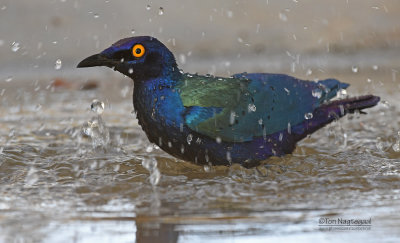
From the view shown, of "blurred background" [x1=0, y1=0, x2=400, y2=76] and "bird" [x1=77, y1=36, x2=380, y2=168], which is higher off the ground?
"blurred background" [x1=0, y1=0, x2=400, y2=76]

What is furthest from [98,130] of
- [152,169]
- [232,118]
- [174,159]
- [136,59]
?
[232,118]

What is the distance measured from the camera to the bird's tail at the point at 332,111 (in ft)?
15.2

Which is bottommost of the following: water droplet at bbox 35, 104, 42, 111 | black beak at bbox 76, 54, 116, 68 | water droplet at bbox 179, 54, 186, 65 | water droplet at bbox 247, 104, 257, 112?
water droplet at bbox 247, 104, 257, 112

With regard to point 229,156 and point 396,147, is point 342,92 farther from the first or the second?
point 229,156

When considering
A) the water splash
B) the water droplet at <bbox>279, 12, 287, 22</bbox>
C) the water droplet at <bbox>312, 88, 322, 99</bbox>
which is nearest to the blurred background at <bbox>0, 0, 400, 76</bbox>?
the water droplet at <bbox>279, 12, 287, 22</bbox>

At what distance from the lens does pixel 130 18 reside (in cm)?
850

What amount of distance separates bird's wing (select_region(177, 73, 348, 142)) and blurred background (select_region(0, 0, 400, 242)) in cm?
21

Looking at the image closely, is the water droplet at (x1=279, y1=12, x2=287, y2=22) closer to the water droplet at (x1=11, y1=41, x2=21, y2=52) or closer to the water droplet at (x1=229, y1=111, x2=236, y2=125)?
the water droplet at (x1=11, y1=41, x2=21, y2=52)

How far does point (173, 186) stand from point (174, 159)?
684 millimetres

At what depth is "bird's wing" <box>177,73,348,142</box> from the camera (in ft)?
13.7

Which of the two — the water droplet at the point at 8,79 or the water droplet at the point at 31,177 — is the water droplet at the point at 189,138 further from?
the water droplet at the point at 8,79

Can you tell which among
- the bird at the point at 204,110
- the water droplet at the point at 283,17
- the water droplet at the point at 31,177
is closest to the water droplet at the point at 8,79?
the water droplet at the point at 283,17

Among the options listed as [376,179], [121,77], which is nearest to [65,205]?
[376,179]

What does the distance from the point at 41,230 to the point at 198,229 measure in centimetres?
62
